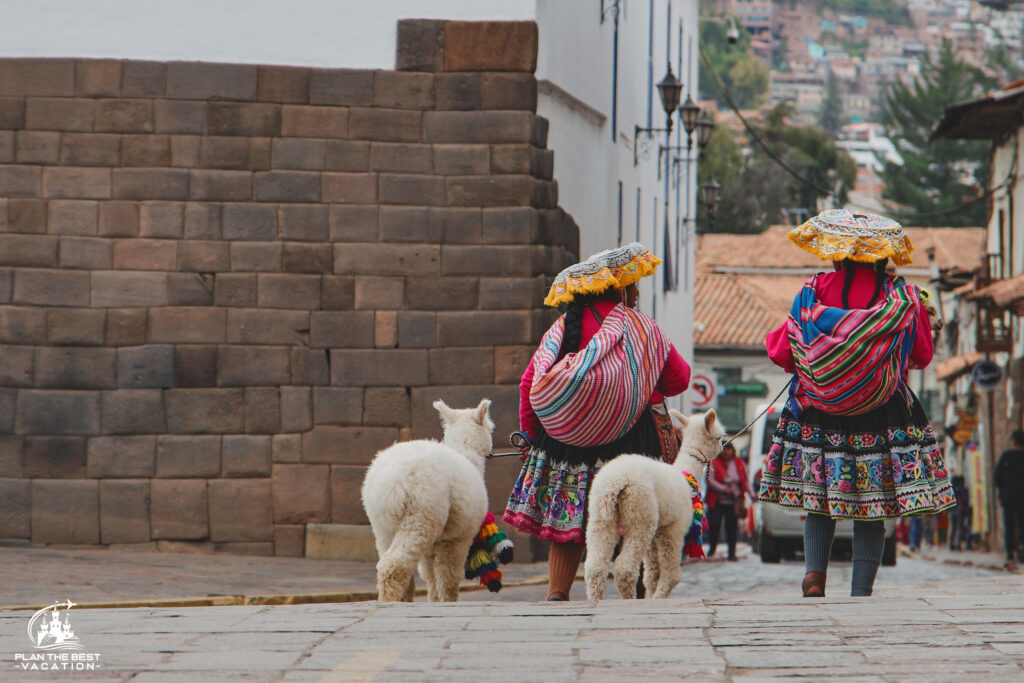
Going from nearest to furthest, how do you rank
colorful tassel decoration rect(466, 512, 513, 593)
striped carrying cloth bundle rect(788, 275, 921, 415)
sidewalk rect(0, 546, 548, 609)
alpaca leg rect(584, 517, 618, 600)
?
striped carrying cloth bundle rect(788, 275, 921, 415) → alpaca leg rect(584, 517, 618, 600) → colorful tassel decoration rect(466, 512, 513, 593) → sidewalk rect(0, 546, 548, 609)

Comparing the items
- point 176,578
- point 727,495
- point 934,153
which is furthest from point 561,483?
point 934,153

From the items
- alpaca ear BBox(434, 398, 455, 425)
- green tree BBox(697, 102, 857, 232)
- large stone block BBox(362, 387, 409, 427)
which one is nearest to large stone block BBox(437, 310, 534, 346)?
large stone block BBox(362, 387, 409, 427)

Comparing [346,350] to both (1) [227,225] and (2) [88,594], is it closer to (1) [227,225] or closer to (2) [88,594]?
(1) [227,225]

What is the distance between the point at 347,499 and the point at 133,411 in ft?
6.26

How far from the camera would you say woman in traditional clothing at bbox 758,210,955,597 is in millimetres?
7098

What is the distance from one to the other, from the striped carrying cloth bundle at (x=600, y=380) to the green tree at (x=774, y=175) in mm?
61338

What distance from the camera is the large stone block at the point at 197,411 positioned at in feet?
40.7

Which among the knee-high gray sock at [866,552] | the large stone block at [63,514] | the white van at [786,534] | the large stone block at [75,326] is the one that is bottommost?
the white van at [786,534]

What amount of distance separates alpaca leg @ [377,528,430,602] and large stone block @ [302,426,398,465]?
16.1 ft

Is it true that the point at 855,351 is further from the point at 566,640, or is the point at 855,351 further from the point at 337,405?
the point at 337,405

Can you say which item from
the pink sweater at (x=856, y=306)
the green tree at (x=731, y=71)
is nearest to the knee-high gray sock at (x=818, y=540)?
the pink sweater at (x=856, y=306)

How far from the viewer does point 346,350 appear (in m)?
12.5

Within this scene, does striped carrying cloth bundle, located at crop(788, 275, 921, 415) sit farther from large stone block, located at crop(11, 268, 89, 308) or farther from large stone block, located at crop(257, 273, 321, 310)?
large stone block, located at crop(11, 268, 89, 308)

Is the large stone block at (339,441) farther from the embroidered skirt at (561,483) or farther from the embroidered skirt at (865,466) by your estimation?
the embroidered skirt at (865,466)
